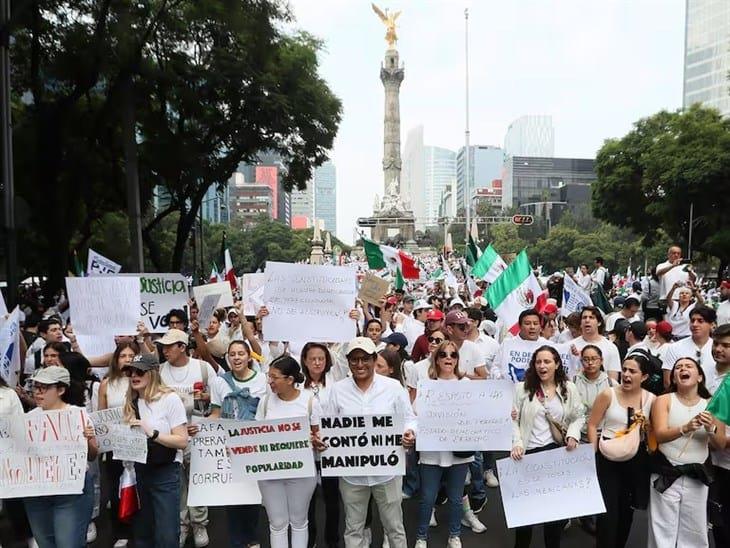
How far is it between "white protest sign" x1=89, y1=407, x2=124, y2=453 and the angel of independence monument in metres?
82.6

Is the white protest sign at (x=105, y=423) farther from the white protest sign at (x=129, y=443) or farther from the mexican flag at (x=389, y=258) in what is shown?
the mexican flag at (x=389, y=258)

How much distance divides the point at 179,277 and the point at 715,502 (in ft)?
18.3

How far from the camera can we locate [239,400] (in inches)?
185

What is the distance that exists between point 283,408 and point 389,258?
291 inches

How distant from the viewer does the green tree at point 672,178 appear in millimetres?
29016

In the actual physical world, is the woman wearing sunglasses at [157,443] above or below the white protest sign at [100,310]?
below

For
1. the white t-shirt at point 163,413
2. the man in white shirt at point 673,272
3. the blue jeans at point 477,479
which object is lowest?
the blue jeans at point 477,479

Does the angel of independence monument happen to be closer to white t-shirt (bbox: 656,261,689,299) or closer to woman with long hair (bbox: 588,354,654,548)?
white t-shirt (bbox: 656,261,689,299)

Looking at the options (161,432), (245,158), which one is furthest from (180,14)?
(161,432)

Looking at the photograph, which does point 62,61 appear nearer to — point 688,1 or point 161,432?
point 161,432

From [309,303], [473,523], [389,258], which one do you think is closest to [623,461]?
[473,523]

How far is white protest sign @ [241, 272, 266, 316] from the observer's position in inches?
335

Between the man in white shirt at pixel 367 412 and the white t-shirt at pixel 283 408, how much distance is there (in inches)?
3.0

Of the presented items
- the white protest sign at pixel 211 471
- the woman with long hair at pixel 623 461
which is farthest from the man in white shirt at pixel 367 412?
the woman with long hair at pixel 623 461
